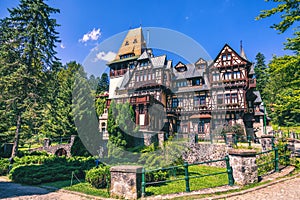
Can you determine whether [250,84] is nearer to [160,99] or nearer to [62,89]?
[160,99]

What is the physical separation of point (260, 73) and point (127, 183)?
2389 inches

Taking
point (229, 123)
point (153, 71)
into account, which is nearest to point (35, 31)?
point (153, 71)

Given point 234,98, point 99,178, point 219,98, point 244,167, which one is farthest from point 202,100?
point 244,167

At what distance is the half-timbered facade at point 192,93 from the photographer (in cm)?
2614

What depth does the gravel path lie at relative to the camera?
6.11m

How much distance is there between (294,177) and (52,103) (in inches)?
791

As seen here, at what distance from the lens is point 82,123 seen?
84.0 ft

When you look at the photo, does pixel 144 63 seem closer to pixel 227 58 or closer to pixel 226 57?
pixel 226 57

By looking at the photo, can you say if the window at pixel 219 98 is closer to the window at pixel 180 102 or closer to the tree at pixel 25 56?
the window at pixel 180 102

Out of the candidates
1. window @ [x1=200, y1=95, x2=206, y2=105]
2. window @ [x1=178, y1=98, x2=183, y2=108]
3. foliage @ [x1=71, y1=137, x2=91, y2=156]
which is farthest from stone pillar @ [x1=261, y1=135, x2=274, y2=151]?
foliage @ [x1=71, y1=137, x2=91, y2=156]

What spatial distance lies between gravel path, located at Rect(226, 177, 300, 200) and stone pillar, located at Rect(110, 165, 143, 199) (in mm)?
3008

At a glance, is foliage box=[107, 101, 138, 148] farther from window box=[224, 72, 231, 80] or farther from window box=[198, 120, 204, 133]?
window box=[224, 72, 231, 80]

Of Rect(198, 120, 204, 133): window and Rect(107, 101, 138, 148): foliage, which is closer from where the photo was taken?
Rect(107, 101, 138, 148): foliage

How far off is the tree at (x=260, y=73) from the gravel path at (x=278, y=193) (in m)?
51.5
